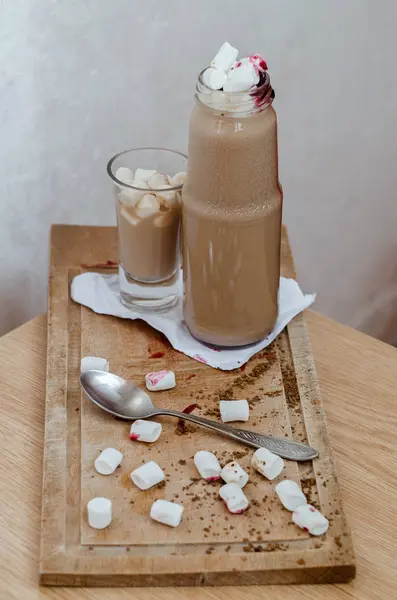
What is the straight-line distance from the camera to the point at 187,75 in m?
1.39

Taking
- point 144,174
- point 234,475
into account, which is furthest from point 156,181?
point 234,475

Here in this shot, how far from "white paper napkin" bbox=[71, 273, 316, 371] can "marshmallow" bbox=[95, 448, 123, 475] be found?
209mm

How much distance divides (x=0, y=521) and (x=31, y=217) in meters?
0.64

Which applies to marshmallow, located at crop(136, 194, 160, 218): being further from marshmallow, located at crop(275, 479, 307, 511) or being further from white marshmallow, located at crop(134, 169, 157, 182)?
marshmallow, located at crop(275, 479, 307, 511)

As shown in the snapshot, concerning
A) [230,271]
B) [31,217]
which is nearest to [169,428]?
[230,271]

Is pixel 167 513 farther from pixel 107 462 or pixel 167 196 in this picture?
pixel 167 196

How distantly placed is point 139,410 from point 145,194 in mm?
272

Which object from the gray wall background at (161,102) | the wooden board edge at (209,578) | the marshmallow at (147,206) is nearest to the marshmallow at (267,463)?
the wooden board edge at (209,578)

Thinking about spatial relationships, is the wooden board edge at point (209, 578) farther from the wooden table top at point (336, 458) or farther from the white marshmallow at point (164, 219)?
the white marshmallow at point (164, 219)

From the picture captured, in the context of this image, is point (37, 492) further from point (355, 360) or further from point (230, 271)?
point (355, 360)

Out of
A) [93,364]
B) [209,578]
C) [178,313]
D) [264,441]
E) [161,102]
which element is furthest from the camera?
Result: [161,102]

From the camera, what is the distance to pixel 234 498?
32.9 inches

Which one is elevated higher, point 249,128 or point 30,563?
point 249,128

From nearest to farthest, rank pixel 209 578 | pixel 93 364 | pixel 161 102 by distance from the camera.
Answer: pixel 209 578 → pixel 93 364 → pixel 161 102
